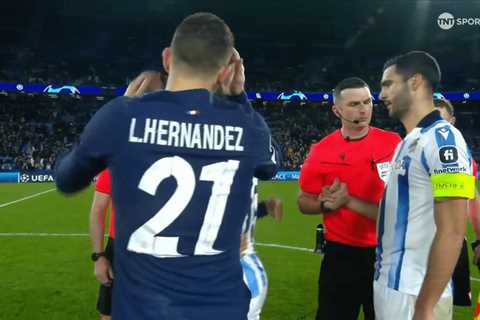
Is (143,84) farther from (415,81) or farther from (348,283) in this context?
(348,283)

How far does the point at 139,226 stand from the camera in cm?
177

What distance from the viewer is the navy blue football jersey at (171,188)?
67.9 inches

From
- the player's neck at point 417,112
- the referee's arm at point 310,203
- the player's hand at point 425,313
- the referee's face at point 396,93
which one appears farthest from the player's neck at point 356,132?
the player's hand at point 425,313

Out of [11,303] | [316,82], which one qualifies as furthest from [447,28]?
[11,303]

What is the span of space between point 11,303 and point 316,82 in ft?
125

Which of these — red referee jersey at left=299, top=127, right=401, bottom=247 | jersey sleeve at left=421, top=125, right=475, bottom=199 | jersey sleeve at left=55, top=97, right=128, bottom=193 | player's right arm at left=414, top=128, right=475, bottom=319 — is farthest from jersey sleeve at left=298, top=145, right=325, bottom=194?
jersey sleeve at left=55, top=97, right=128, bottom=193

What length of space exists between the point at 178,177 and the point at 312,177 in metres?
2.08

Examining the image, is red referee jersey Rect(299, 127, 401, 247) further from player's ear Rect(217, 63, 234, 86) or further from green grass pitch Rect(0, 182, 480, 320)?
player's ear Rect(217, 63, 234, 86)

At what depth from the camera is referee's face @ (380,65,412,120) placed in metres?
2.49

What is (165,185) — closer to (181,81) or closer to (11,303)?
(181,81)

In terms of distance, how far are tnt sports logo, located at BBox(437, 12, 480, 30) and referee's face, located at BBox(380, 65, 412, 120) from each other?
3523cm

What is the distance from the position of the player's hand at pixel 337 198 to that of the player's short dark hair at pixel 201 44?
156 centimetres

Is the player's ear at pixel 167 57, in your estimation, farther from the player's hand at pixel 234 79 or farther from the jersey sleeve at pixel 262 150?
the jersey sleeve at pixel 262 150

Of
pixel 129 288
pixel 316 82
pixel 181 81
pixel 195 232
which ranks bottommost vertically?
pixel 129 288
